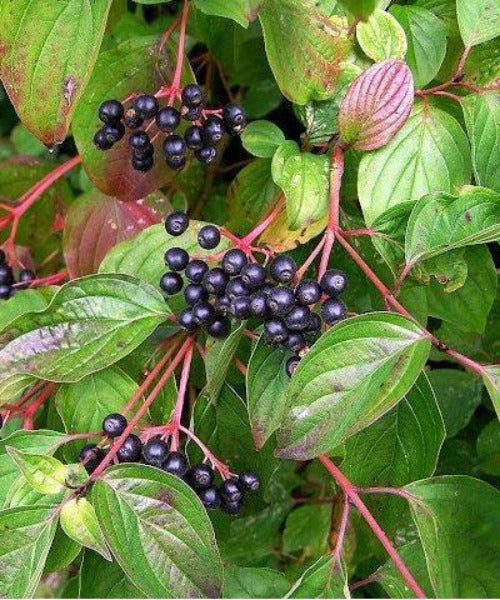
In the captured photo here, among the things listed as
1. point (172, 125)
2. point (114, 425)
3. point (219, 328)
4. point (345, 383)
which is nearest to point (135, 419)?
point (114, 425)

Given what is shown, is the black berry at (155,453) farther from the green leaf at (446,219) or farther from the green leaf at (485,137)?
the green leaf at (485,137)

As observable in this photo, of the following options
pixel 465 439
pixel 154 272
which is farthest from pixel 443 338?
pixel 154 272

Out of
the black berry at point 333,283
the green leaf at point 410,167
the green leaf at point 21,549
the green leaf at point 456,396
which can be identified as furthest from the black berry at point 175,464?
the green leaf at point 456,396

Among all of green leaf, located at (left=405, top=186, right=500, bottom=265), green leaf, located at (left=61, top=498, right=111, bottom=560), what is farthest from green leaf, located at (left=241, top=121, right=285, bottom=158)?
green leaf, located at (left=61, top=498, right=111, bottom=560)

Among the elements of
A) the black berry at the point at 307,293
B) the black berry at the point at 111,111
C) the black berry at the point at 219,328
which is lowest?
the black berry at the point at 219,328

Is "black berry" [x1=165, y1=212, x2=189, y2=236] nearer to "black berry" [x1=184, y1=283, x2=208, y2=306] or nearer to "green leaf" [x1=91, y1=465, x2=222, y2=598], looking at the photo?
"black berry" [x1=184, y1=283, x2=208, y2=306]

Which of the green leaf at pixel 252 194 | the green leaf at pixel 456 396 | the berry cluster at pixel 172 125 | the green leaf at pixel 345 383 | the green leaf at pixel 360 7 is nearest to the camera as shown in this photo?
the green leaf at pixel 360 7

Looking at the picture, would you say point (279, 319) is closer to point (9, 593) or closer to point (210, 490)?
point (210, 490)

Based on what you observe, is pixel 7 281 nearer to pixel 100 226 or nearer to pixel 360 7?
pixel 100 226
